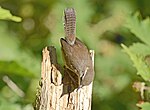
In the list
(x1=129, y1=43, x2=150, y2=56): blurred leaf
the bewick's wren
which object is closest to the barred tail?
the bewick's wren

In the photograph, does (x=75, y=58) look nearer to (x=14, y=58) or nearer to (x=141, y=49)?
(x=141, y=49)

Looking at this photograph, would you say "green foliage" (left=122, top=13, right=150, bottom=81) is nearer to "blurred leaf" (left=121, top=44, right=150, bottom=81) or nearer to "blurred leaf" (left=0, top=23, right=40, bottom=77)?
"blurred leaf" (left=121, top=44, right=150, bottom=81)

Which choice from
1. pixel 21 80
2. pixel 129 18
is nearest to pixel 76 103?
pixel 129 18

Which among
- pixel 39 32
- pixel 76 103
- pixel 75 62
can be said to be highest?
pixel 39 32

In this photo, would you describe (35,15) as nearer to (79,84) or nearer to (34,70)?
(34,70)

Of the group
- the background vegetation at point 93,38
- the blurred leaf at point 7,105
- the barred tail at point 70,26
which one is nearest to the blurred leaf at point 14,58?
the background vegetation at point 93,38

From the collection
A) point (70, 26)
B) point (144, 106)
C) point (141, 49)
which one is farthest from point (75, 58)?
point (141, 49)

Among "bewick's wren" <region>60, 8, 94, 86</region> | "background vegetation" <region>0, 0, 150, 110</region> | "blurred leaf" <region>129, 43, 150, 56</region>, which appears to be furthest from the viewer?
"background vegetation" <region>0, 0, 150, 110</region>
